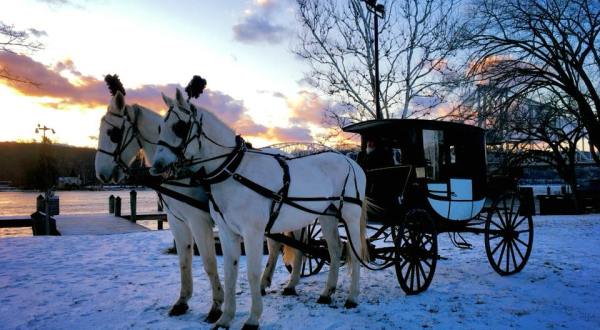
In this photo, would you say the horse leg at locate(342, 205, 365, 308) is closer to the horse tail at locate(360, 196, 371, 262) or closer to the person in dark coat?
the horse tail at locate(360, 196, 371, 262)

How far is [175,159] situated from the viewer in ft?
12.8

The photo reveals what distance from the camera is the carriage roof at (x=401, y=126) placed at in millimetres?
6023

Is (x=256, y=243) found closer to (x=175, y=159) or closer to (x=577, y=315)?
(x=175, y=159)

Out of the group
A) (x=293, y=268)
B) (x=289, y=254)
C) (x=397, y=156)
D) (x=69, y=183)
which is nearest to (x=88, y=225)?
(x=289, y=254)

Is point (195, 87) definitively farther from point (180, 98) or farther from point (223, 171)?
point (223, 171)

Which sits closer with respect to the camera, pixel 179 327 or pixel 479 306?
pixel 179 327

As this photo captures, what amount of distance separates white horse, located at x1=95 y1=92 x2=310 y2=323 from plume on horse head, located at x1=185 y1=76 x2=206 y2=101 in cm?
89

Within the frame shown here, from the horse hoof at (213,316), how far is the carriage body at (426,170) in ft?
9.14

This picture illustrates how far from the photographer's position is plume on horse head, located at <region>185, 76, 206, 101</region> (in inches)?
162

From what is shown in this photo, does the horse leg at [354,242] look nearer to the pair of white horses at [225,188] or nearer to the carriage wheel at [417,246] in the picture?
the pair of white horses at [225,188]

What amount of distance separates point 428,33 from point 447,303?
16877 millimetres


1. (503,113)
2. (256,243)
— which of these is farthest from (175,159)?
(503,113)

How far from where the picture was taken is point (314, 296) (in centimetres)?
561

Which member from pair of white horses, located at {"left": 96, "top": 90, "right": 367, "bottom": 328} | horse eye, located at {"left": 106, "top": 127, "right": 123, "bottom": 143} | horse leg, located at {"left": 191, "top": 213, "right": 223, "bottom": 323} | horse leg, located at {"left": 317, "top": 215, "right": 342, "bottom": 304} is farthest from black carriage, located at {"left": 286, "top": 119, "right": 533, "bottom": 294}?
horse eye, located at {"left": 106, "top": 127, "right": 123, "bottom": 143}
